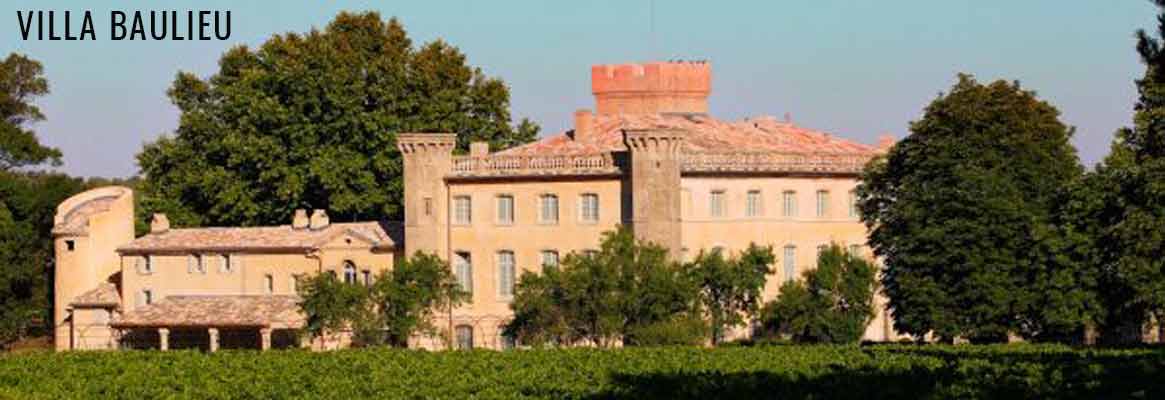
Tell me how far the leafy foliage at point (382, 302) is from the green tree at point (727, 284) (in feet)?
24.6

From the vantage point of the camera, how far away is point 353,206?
10819cm

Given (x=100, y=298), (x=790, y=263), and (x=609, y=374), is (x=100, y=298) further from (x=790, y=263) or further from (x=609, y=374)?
(x=609, y=374)

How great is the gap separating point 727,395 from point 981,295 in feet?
80.3

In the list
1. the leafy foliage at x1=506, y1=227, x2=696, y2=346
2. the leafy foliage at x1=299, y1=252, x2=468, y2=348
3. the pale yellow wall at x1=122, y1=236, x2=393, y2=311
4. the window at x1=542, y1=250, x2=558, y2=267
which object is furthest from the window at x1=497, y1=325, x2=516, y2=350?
the leafy foliage at x1=506, y1=227, x2=696, y2=346

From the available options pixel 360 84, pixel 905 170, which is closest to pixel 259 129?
pixel 360 84

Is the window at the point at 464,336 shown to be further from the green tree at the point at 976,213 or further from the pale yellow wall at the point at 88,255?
the pale yellow wall at the point at 88,255

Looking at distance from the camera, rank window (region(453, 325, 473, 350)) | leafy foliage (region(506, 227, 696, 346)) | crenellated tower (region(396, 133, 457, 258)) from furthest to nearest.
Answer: crenellated tower (region(396, 133, 457, 258)) < window (region(453, 325, 473, 350)) < leafy foliage (region(506, 227, 696, 346))

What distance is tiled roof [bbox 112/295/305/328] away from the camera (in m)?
95.4

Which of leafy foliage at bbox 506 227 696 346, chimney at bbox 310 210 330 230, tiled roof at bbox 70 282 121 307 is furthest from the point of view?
tiled roof at bbox 70 282 121 307

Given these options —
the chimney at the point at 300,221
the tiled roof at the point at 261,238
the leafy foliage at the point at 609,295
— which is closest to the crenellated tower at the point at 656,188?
the leafy foliage at the point at 609,295

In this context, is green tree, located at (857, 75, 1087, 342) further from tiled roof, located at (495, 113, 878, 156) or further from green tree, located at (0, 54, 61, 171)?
green tree, located at (0, 54, 61, 171)

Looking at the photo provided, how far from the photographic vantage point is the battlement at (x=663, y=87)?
104188 millimetres

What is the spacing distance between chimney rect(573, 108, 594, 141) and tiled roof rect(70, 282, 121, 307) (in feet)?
53.8

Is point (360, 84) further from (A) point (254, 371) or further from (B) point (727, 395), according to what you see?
(B) point (727, 395)
